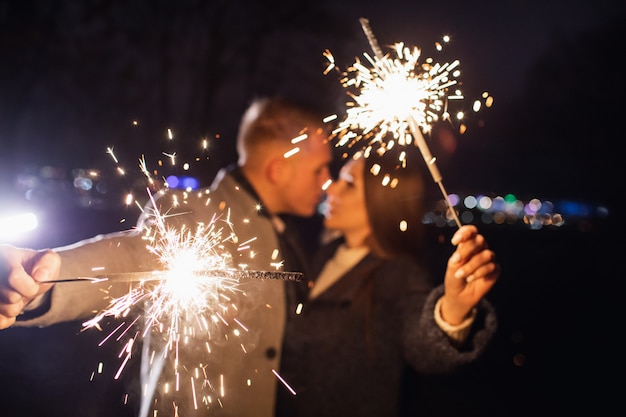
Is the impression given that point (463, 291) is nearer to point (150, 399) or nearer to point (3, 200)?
point (150, 399)

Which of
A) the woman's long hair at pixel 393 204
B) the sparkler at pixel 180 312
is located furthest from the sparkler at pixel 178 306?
the woman's long hair at pixel 393 204

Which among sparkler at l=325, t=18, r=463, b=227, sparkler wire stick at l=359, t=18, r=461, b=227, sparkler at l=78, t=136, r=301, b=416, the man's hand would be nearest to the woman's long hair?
sparkler at l=325, t=18, r=463, b=227

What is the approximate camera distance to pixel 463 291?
280 cm

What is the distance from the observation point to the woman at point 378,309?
299cm

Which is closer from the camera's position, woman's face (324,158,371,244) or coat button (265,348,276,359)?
coat button (265,348,276,359)

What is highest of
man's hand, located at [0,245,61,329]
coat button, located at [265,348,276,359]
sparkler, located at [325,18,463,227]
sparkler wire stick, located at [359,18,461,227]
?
sparkler, located at [325,18,463,227]

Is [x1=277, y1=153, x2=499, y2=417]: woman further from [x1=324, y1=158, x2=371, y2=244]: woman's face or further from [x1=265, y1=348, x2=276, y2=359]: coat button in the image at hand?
[x1=265, y1=348, x2=276, y2=359]: coat button

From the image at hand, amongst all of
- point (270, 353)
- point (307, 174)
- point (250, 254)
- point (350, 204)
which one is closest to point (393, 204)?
point (350, 204)

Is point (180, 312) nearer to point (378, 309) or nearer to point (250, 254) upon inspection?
point (250, 254)

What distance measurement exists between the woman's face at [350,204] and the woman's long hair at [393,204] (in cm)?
8

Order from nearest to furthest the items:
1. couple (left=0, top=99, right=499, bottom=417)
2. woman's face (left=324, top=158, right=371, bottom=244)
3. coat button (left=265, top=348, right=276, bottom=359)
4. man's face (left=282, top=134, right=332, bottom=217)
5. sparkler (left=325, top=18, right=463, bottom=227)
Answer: couple (left=0, top=99, right=499, bottom=417) < coat button (left=265, top=348, right=276, bottom=359) < sparkler (left=325, top=18, right=463, bottom=227) < man's face (left=282, top=134, right=332, bottom=217) < woman's face (left=324, top=158, right=371, bottom=244)

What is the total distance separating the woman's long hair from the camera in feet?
12.3

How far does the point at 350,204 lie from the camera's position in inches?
154

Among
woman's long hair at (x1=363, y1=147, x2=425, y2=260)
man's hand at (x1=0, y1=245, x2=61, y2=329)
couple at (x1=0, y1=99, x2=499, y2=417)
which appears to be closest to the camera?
man's hand at (x1=0, y1=245, x2=61, y2=329)
